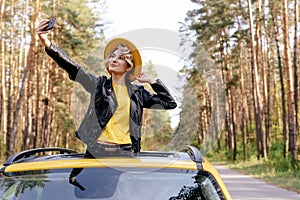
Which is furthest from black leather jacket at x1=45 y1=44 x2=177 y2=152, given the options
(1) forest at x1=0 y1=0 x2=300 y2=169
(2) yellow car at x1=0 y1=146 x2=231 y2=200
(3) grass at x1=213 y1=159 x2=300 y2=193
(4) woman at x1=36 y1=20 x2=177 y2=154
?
(1) forest at x1=0 y1=0 x2=300 y2=169

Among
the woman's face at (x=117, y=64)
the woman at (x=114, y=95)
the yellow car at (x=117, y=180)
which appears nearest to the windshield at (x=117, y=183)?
the yellow car at (x=117, y=180)

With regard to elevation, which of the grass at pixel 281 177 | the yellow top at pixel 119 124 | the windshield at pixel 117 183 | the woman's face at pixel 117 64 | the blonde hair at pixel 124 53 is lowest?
the grass at pixel 281 177

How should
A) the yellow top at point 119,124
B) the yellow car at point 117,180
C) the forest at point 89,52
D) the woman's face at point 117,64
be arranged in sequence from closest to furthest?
the yellow car at point 117,180 < the yellow top at point 119,124 < the woman's face at point 117,64 < the forest at point 89,52

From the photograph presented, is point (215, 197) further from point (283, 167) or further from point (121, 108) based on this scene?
point (283, 167)

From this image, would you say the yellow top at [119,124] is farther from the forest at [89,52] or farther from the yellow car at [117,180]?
the forest at [89,52]

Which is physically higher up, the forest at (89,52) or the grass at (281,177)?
the forest at (89,52)

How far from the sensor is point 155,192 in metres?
3.21

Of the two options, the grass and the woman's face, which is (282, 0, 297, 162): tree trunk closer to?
the grass

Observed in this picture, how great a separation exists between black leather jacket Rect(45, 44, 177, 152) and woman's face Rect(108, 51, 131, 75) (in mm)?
95

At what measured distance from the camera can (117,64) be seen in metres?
4.16

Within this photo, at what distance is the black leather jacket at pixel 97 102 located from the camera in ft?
13.2

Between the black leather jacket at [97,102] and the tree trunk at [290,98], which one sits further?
the tree trunk at [290,98]

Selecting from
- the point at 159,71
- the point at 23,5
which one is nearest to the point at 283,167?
the point at 159,71

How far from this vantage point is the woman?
4008 mm
